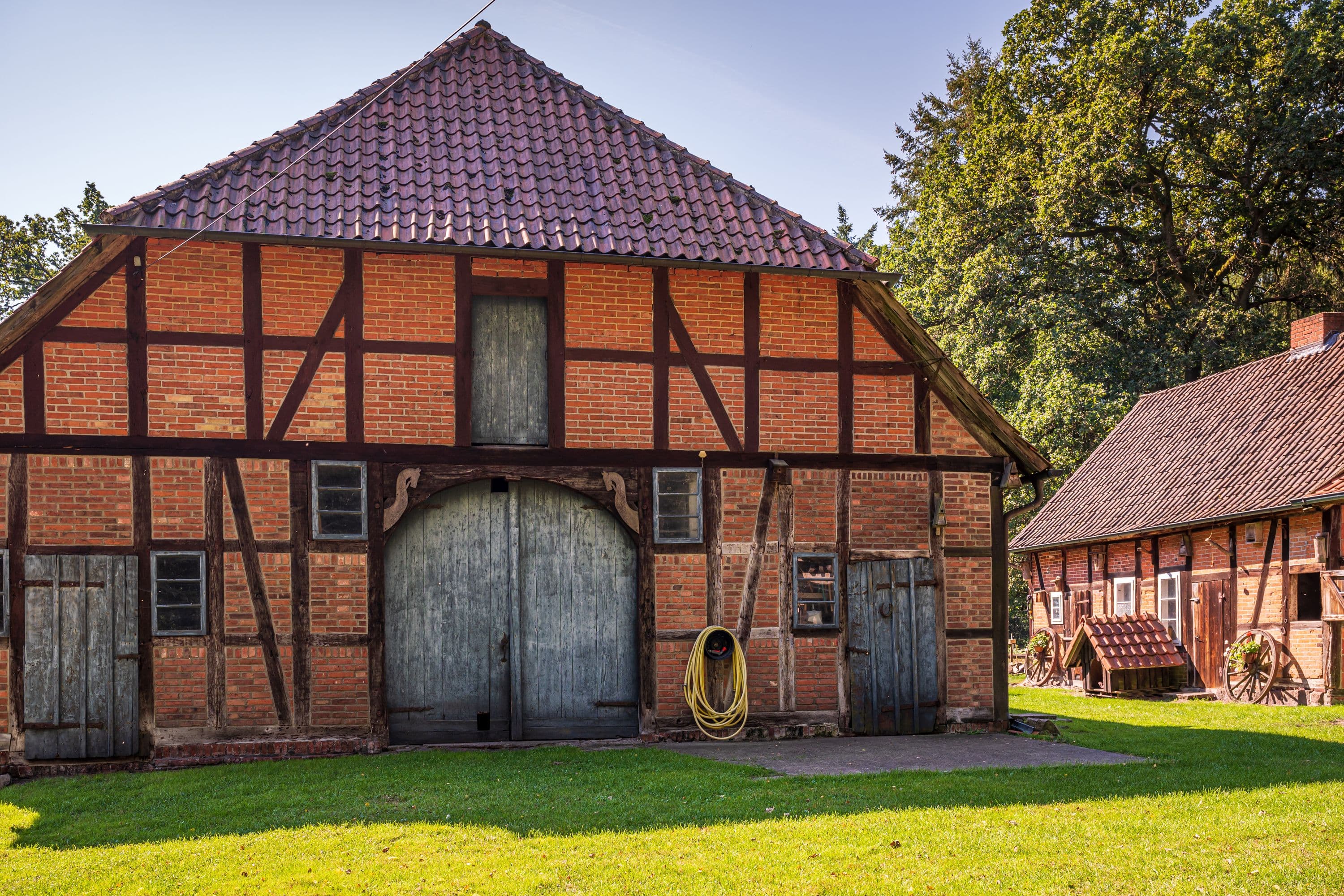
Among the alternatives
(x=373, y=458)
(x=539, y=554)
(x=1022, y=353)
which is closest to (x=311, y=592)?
(x=373, y=458)

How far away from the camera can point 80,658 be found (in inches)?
426

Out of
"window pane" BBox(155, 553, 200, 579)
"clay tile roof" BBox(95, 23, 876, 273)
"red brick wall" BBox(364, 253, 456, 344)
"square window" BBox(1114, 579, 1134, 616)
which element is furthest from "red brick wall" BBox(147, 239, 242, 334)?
"square window" BBox(1114, 579, 1134, 616)

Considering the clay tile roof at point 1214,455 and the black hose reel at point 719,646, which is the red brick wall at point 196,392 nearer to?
the black hose reel at point 719,646

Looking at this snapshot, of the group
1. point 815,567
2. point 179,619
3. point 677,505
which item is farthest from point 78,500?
point 815,567

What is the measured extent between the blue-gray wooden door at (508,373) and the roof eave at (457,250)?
0.62 meters

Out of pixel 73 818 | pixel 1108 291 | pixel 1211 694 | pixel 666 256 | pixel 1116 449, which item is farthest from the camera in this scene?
pixel 1108 291

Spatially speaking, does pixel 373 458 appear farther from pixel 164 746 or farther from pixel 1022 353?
pixel 1022 353

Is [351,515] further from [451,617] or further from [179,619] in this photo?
[179,619]

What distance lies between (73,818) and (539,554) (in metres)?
4.95

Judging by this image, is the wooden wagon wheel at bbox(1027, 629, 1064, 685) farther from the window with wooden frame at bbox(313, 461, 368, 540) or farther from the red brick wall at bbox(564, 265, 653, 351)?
the window with wooden frame at bbox(313, 461, 368, 540)

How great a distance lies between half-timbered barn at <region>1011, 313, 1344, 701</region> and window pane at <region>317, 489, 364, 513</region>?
43.1 ft

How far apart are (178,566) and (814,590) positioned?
6388 mm

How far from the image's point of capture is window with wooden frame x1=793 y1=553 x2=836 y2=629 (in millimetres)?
12375

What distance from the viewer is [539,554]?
476 inches
